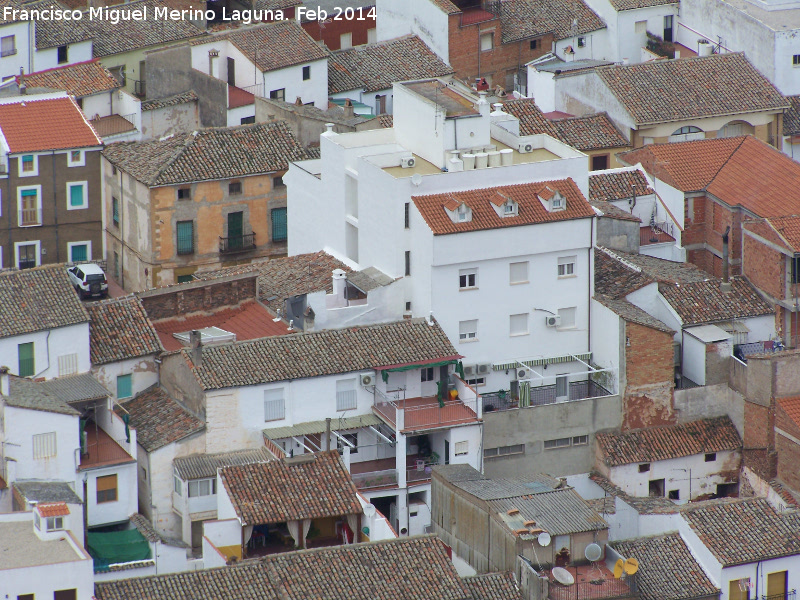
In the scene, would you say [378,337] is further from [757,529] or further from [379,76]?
[379,76]

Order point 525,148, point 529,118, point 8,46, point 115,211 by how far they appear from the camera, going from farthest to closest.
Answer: point 8,46
point 529,118
point 115,211
point 525,148

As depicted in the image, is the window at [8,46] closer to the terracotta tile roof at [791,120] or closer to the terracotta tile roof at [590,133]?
the terracotta tile roof at [590,133]

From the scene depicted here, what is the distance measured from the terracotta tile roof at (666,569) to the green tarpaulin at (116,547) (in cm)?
1702

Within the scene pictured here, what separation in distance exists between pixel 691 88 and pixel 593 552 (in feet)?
124

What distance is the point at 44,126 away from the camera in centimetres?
10138

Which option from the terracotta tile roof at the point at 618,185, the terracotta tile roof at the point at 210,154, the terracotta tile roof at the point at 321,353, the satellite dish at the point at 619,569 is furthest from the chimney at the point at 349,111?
the satellite dish at the point at 619,569

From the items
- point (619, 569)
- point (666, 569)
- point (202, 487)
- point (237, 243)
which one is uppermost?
point (237, 243)

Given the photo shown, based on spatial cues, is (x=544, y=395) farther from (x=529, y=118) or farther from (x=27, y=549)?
(x=27, y=549)

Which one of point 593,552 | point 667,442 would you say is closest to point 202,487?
point 593,552

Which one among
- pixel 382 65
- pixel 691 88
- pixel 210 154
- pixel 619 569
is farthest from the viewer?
pixel 382 65

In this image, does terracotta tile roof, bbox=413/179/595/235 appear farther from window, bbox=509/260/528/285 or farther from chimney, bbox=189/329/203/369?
chimney, bbox=189/329/203/369

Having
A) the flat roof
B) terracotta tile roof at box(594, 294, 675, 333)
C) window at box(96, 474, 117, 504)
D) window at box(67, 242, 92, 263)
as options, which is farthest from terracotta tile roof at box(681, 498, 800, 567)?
window at box(67, 242, 92, 263)

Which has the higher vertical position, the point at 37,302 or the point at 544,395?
the point at 37,302

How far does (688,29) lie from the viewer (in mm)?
121375
